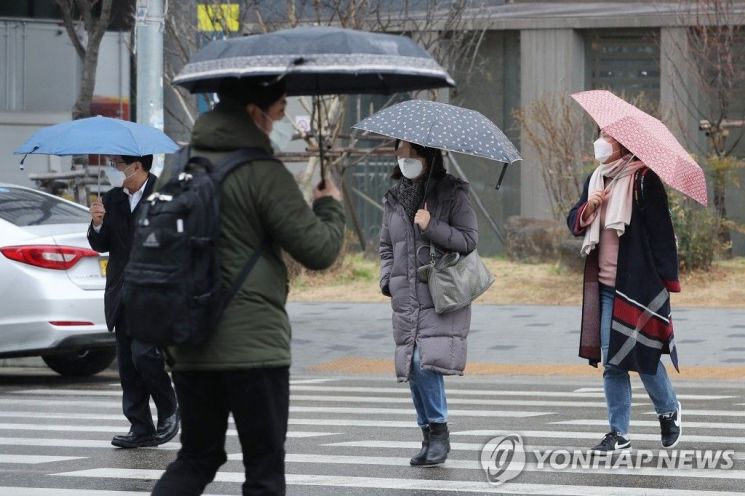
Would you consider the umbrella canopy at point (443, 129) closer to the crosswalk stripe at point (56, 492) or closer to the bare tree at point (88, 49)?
the crosswalk stripe at point (56, 492)

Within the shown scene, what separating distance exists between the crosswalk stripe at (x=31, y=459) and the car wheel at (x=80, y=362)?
4444mm

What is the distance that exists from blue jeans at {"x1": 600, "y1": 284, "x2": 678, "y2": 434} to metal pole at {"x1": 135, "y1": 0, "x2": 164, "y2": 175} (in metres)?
6.82

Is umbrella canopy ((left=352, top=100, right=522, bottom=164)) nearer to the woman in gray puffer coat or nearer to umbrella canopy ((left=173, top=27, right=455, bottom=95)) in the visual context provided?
the woman in gray puffer coat

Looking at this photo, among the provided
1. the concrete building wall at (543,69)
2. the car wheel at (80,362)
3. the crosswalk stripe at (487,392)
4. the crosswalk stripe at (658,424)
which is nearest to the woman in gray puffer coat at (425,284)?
the crosswalk stripe at (658,424)

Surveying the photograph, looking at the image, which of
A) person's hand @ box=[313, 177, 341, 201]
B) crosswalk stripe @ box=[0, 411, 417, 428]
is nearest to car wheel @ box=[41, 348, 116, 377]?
crosswalk stripe @ box=[0, 411, 417, 428]

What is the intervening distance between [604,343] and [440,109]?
4.80ft

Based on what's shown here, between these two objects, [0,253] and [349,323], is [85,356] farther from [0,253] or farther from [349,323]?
[349,323]

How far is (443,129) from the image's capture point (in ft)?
24.4

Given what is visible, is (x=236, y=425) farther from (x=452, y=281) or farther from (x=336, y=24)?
(x=336, y=24)

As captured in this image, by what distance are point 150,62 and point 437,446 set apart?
24.1 feet

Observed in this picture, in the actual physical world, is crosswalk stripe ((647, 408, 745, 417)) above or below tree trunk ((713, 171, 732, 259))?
below

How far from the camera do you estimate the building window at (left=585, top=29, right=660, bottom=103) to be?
2442 cm

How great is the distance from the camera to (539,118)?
20219 mm

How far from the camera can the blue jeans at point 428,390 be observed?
25.0ft
